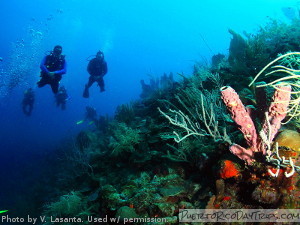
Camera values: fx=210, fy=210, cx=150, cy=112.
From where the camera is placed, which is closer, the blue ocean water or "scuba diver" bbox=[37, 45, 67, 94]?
"scuba diver" bbox=[37, 45, 67, 94]

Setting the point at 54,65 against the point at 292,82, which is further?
the point at 54,65

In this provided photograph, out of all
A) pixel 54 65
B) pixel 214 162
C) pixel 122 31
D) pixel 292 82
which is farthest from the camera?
pixel 122 31

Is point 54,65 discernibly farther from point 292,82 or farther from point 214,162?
point 292,82

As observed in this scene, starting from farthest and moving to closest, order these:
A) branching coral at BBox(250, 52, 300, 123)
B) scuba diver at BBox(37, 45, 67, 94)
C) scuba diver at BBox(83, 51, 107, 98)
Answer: scuba diver at BBox(83, 51, 107, 98) → scuba diver at BBox(37, 45, 67, 94) → branching coral at BBox(250, 52, 300, 123)

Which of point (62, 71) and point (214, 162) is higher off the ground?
point (62, 71)

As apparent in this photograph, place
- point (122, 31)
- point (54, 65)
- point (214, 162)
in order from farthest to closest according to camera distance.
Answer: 1. point (122, 31)
2. point (54, 65)
3. point (214, 162)

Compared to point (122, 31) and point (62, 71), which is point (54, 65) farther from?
point (122, 31)

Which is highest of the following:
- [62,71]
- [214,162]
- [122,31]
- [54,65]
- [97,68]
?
[122,31]

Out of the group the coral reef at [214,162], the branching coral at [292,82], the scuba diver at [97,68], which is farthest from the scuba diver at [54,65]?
the branching coral at [292,82]

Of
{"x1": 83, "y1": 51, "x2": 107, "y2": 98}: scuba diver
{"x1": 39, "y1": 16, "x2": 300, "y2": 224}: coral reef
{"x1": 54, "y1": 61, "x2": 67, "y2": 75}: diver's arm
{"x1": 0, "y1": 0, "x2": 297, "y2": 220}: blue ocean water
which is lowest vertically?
{"x1": 39, "y1": 16, "x2": 300, "y2": 224}: coral reef

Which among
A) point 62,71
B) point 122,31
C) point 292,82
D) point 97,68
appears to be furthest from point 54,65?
point 122,31

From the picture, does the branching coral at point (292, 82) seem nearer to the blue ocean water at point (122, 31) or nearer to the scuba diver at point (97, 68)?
the scuba diver at point (97, 68)

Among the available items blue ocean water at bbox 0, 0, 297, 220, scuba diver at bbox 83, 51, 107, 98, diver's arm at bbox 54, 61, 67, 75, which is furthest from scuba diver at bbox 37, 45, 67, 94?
blue ocean water at bbox 0, 0, 297, 220

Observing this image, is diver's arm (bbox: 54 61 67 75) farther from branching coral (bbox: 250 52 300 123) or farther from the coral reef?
branching coral (bbox: 250 52 300 123)
